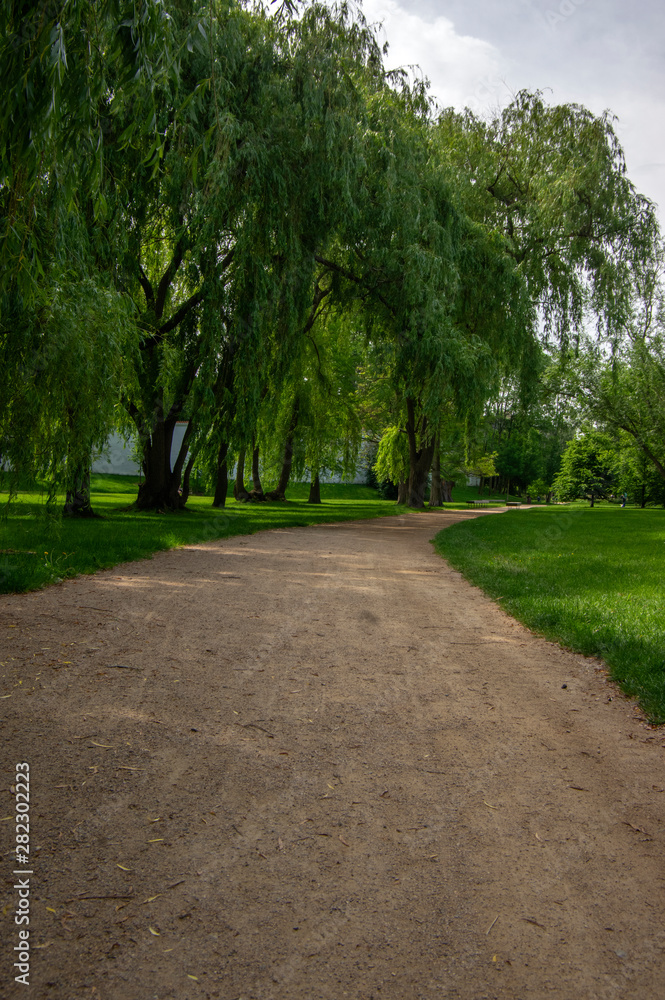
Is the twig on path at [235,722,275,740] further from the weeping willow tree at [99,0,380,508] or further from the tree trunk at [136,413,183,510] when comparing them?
the tree trunk at [136,413,183,510]

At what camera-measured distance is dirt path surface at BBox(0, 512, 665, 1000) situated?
199 cm

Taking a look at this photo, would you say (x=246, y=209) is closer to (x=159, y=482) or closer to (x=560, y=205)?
(x=159, y=482)

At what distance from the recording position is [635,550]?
43.7ft

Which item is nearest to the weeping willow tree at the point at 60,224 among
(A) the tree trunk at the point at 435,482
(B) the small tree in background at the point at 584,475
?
(A) the tree trunk at the point at 435,482

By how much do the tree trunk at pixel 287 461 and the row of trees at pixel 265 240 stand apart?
0.51 ft

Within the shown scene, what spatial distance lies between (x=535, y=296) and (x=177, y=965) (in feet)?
66.0

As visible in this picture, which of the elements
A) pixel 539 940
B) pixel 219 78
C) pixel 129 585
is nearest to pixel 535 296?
pixel 219 78

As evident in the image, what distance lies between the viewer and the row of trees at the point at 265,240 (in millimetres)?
4445

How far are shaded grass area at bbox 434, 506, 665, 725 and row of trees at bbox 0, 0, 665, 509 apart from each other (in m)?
4.30

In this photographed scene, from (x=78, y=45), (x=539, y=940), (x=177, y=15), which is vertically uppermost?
(x=177, y=15)

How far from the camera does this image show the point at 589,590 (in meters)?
8.12

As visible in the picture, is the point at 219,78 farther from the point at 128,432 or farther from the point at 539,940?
the point at 539,940

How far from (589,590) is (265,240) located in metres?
8.26

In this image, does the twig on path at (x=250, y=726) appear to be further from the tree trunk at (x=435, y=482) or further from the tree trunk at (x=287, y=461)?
the tree trunk at (x=435, y=482)
